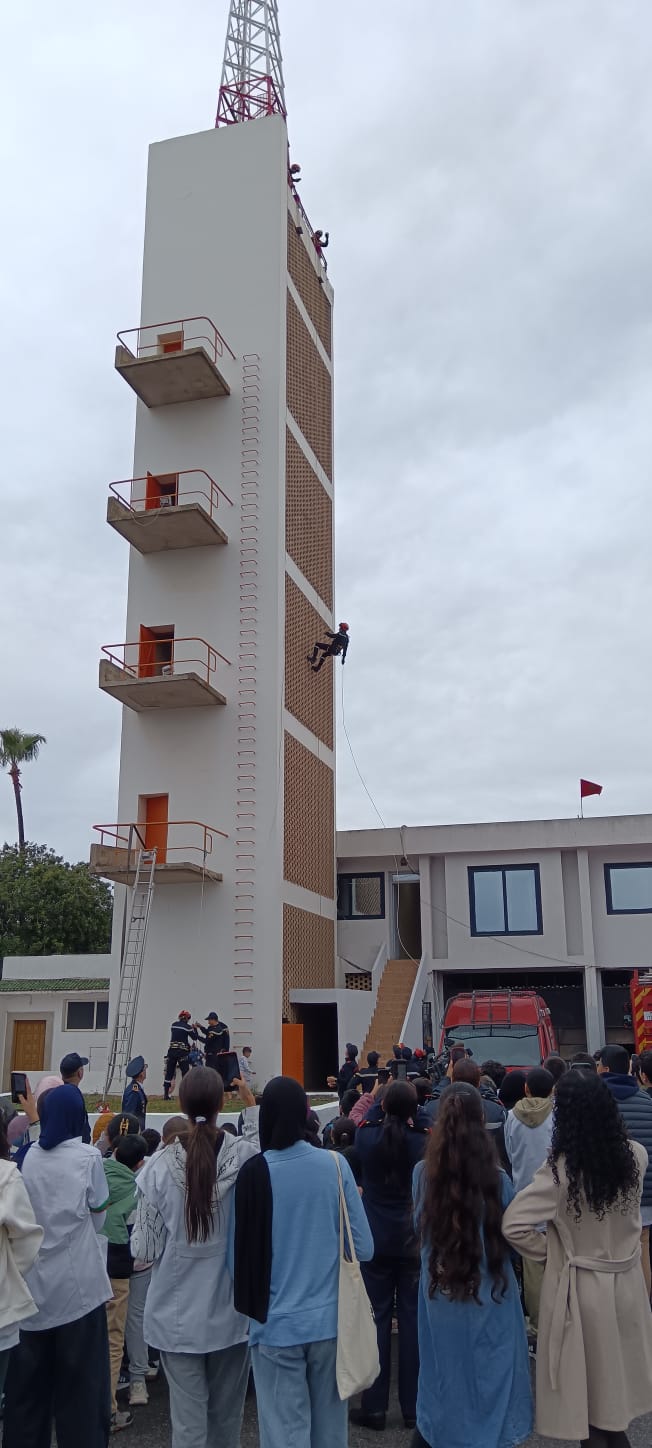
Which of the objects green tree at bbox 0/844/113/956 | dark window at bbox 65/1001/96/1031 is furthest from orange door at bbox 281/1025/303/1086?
green tree at bbox 0/844/113/956

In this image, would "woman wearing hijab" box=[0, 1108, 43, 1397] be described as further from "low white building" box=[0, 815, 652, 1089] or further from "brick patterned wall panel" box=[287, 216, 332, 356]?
"brick patterned wall panel" box=[287, 216, 332, 356]

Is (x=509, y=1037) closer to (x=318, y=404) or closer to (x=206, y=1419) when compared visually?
(x=206, y=1419)

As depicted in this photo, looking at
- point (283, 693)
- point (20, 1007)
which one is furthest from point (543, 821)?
point (20, 1007)

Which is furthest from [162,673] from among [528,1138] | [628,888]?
[528,1138]

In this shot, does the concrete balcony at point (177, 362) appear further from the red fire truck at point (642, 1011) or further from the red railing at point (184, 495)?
the red fire truck at point (642, 1011)

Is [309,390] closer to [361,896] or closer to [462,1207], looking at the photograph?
[361,896]

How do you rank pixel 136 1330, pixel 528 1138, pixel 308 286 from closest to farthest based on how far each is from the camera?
1. pixel 136 1330
2. pixel 528 1138
3. pixel 308 286

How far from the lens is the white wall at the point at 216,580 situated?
2186 centimetres

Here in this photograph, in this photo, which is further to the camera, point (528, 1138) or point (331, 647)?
point (331, 647)

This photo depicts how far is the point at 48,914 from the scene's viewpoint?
39.6m

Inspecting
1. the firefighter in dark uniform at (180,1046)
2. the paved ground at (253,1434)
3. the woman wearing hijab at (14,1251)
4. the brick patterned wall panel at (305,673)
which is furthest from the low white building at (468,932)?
the woman wearing hijab at (14,1251)

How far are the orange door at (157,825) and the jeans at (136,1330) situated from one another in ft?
50.6

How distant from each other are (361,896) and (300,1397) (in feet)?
77.7

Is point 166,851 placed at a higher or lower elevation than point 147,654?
lower
